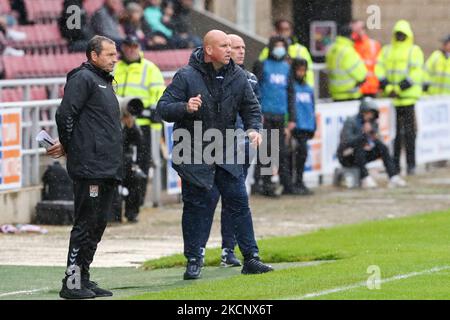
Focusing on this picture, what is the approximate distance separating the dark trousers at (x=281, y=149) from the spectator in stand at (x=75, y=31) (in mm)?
3454

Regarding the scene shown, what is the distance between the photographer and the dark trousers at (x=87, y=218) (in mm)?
12484

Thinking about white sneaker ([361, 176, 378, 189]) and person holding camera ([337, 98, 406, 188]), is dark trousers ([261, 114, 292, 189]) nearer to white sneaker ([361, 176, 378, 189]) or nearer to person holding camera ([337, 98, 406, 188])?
person holding camera ([337, 98, 406, 188])

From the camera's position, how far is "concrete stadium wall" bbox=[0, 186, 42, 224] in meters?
18.9

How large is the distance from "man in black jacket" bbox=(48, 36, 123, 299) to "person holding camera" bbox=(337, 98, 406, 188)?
39.2 ft

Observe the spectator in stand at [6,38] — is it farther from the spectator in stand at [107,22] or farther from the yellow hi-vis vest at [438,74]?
the yellow hi-vis vest at [438,74]

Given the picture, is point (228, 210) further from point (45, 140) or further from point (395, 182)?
point (395, 182)

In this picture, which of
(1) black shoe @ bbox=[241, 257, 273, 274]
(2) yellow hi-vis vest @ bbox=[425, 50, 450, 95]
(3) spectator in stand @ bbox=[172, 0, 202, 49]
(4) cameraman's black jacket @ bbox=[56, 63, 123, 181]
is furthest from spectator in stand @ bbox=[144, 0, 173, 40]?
(4) cameraman's black jacket @ bbox=[56, 63, 123, 181]

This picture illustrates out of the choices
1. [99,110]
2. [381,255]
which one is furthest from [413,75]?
[99,110]

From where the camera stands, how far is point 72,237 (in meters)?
12.6

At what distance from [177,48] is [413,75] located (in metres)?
4.00

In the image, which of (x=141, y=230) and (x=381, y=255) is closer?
(x=381, y=255)

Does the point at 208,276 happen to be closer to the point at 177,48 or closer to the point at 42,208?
the point at 42,208

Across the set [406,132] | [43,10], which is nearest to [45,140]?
[43,10]

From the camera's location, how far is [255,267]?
44.5 ft
